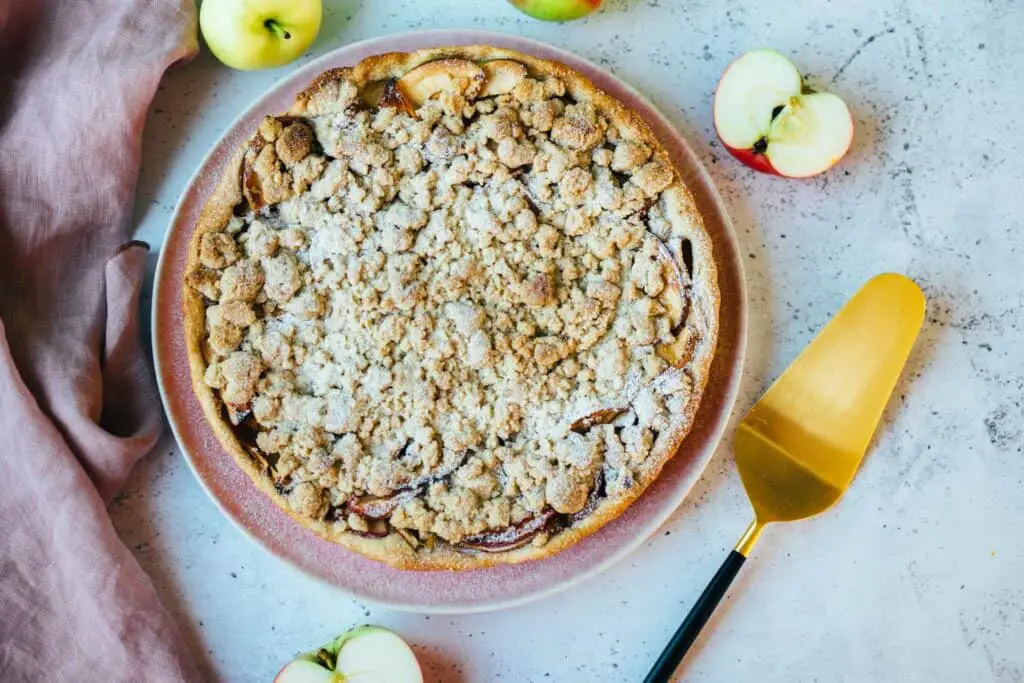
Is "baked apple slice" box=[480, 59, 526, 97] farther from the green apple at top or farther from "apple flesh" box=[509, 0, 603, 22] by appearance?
the green apple at top

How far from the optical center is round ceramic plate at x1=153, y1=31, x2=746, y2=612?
1672 mm

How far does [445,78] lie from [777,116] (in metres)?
0.63

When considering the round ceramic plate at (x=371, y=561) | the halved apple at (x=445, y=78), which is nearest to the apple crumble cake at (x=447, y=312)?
the halved apple at (x=445, y=78)

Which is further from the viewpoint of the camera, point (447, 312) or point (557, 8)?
point (557, 8)

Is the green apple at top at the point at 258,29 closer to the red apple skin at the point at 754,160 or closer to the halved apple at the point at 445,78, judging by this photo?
the halved apple at the point at 445,78

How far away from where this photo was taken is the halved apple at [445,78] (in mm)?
1593

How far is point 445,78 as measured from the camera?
5.24ft

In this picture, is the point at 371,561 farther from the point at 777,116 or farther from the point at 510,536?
the point at 777,116

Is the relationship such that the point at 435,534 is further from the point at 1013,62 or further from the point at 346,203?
the point at 1013,62

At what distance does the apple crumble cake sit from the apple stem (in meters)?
0.18

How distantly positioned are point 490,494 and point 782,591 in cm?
64

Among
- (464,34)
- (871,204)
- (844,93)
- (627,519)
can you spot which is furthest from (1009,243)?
(464,34)

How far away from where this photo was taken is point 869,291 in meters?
1.73

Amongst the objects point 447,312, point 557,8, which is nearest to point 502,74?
point 557,8
